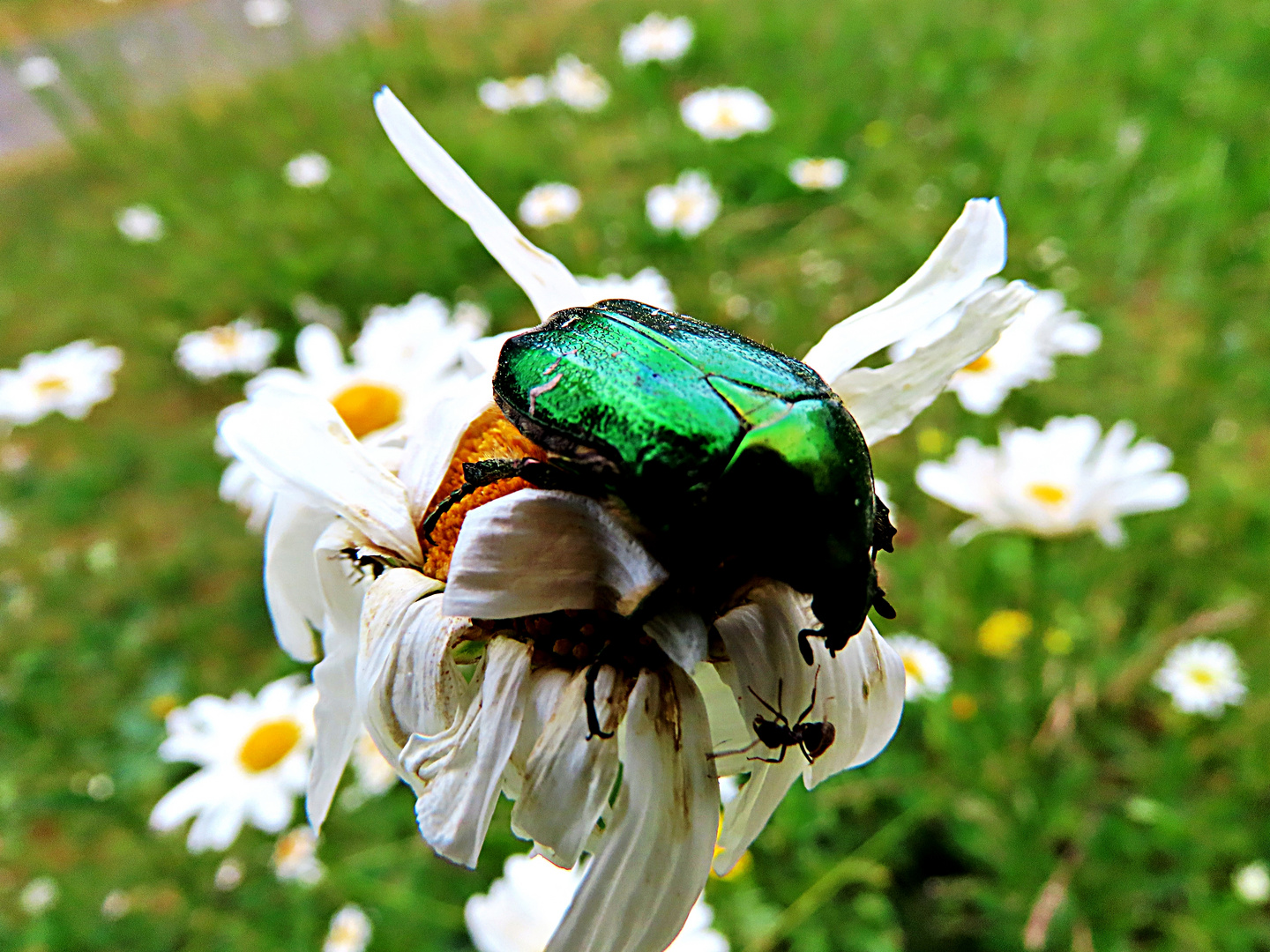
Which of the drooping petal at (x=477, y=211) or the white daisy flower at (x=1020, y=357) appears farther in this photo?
the white daisy flower at (x=1020, y=357)

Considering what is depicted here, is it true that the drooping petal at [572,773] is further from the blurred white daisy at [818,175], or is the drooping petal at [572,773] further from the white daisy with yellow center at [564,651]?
the blurred white daisy at [818,175]

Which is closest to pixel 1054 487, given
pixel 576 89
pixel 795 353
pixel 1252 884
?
pixel 1252 884

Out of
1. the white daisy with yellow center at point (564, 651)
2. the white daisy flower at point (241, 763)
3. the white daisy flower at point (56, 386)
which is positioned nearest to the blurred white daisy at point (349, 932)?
the white daisy flower at point (241, 763)

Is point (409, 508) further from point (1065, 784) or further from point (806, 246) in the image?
point (806, 246)

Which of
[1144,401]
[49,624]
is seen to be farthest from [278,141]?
[1144,401]

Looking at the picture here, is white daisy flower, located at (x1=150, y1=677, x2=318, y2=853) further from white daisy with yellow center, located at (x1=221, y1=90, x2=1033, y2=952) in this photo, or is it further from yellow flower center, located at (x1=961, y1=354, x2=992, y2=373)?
yellow flower center, located at (x1=961, y1=354, x2=992, y2=373)
